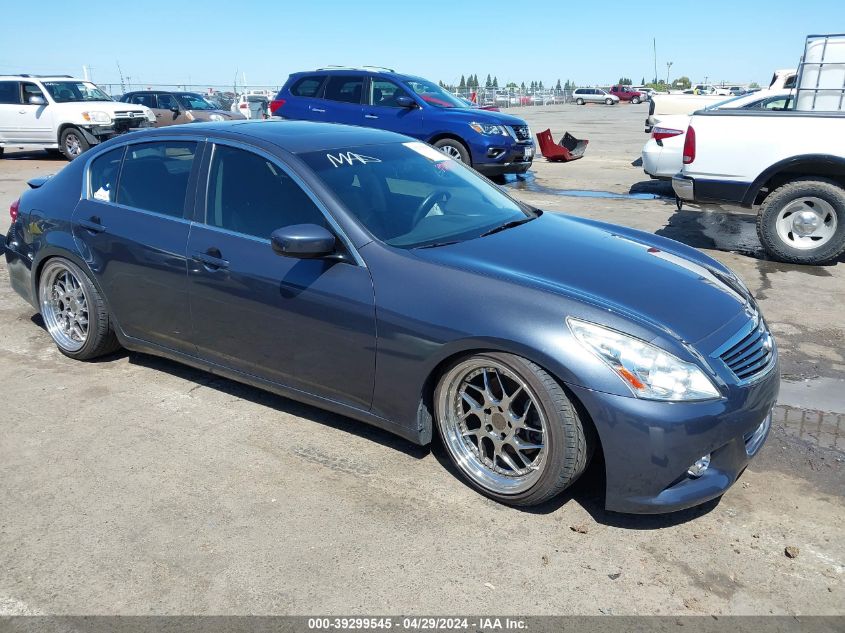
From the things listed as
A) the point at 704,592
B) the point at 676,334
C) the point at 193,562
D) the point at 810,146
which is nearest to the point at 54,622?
the point at 193,562

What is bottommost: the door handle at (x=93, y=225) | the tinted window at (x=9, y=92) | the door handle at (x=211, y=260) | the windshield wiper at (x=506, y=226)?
the door handle at (x=211, y=260)

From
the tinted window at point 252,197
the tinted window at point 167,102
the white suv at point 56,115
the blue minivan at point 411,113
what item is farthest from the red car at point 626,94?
the tinted window at point 252,197

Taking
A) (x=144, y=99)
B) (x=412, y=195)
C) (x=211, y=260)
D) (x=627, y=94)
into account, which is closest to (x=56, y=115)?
(x=144, y=99)

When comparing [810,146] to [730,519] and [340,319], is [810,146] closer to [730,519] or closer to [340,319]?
[730,519]

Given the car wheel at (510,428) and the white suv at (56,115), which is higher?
the white suv at (56,115)

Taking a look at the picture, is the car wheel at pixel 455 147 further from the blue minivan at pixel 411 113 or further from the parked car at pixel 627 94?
the parked car at pixel 627 94

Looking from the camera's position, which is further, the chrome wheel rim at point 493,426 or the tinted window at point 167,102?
the tinted window at point 167,102

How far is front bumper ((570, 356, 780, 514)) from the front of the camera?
110 inches

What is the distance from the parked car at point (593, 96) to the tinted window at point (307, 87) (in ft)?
176

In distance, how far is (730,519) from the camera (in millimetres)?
3141

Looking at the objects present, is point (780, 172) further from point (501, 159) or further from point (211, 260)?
point (211, 260)

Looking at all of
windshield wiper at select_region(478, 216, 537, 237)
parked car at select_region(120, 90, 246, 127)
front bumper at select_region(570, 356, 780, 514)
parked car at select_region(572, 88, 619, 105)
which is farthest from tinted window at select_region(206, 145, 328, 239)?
parked car at select_region(572, 88, 619, 105)

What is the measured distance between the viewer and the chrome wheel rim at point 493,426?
311 cm

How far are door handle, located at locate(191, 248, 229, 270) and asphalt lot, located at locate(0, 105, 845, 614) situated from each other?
863 mm
